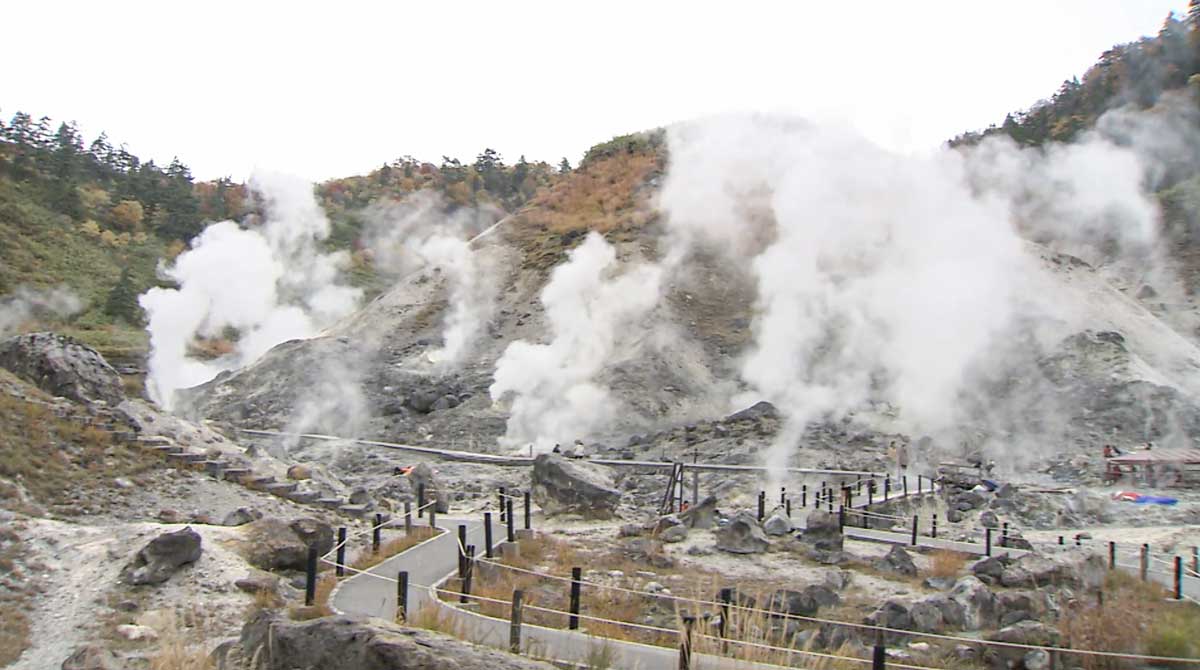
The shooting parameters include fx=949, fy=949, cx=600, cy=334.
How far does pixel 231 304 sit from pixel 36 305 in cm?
1110

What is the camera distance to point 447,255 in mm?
60156

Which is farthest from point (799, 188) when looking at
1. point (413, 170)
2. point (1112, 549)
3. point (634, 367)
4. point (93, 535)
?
point (413, 170)

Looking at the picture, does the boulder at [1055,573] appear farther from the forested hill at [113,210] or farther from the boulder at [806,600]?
the forested hill at [113,210]

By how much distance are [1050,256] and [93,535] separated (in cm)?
4353

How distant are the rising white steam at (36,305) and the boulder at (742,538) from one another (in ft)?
160

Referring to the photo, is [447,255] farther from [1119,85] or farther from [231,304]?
[1119,85]

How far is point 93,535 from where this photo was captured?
12.9m

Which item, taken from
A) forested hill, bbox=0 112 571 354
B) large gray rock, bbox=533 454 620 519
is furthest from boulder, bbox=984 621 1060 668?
forested hill, bbox=0 112 571 354

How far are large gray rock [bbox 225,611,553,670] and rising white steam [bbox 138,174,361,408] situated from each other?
1650 inches

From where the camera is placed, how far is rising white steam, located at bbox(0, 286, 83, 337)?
54.3 m

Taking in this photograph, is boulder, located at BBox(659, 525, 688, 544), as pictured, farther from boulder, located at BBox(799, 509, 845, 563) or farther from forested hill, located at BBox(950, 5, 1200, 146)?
forested hill, located at BBox(950, 5, 1200, 146)

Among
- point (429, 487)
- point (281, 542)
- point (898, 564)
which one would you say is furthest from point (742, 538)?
point (429, 487)

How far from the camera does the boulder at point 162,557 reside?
11.5 m

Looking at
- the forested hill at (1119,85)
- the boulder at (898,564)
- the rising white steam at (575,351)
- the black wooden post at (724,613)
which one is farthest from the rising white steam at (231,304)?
the forested hill at (1119,85)
